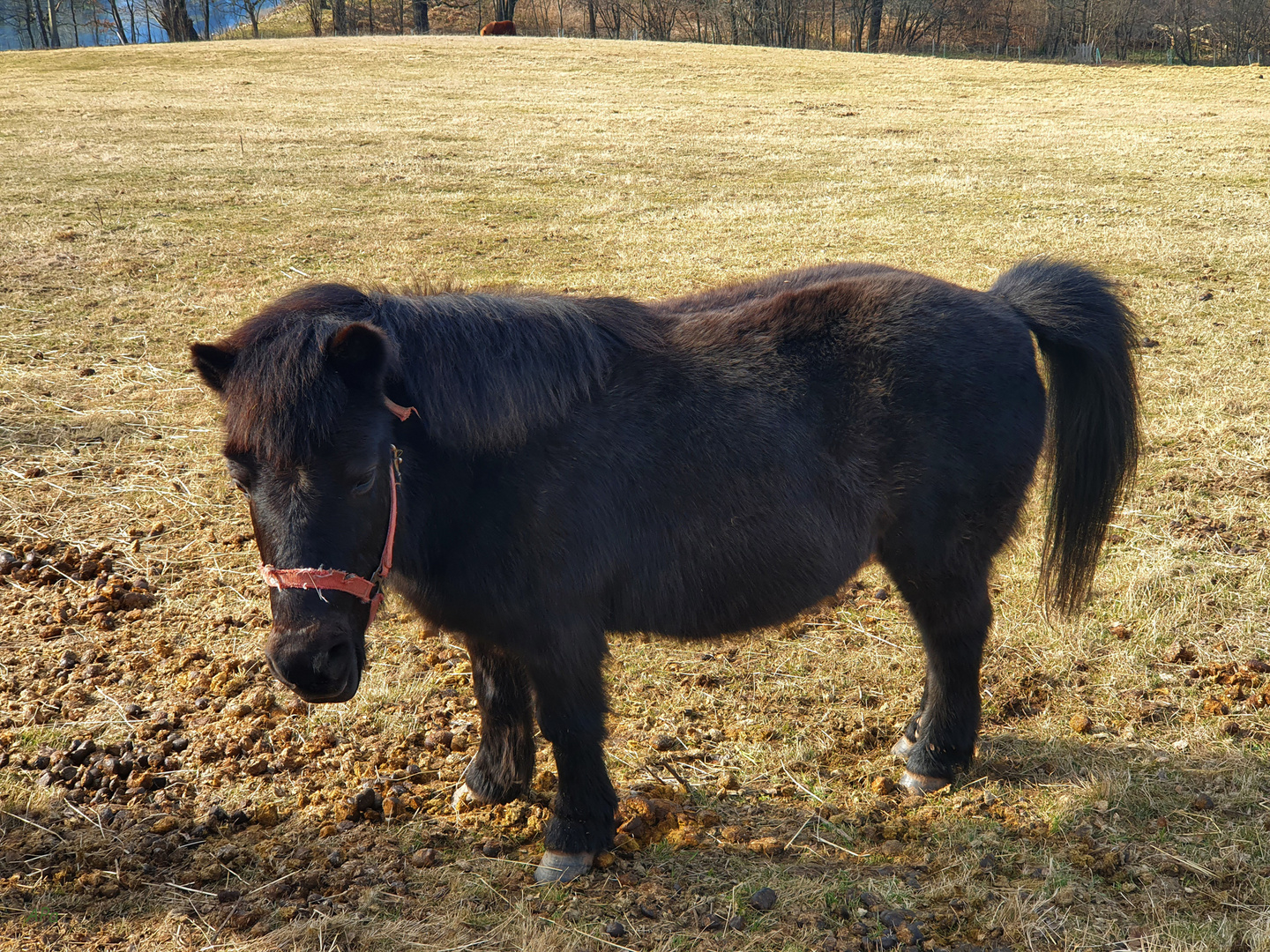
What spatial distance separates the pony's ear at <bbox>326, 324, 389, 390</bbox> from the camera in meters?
2.16

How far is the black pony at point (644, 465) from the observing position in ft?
7.32

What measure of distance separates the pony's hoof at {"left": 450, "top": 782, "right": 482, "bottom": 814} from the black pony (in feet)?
0.06

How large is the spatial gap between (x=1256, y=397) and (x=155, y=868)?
23.4 ft

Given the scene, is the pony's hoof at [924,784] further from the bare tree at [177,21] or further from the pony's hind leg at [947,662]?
the bare tree at [177,21]

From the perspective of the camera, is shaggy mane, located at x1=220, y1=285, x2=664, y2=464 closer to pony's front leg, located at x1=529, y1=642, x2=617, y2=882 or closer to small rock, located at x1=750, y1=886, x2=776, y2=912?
pony's front leg, located at x1=529, y1=642, x2=617, y2=882

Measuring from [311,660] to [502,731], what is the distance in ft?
3.74

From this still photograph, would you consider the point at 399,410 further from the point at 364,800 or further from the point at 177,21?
the point at 177,21

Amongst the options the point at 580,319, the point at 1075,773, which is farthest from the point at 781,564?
the point at 1075,773

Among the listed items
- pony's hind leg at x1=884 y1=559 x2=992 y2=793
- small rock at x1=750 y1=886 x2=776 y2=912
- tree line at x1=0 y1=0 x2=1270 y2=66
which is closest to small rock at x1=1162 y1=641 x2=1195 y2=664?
pony's hind leg at x1=884 y1=559 x2=992 y2=793

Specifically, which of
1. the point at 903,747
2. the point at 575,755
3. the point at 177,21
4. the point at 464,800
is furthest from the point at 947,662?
the point at 177,21

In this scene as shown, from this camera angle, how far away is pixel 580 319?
2768mm

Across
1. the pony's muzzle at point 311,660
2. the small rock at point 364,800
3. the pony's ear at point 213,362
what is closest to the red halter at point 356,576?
the pony's muzzle at point 311,660

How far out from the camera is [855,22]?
46.2 metres

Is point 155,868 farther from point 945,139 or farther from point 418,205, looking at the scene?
point 945,139
